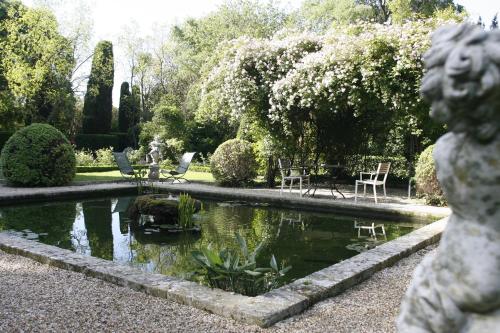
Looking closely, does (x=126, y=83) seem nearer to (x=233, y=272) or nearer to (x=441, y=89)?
(x=233, y=272)

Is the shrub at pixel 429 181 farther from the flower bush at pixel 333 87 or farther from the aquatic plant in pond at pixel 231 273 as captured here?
the aquatic plant in pond at pixel 231 273

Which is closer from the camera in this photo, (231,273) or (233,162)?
(231,273)

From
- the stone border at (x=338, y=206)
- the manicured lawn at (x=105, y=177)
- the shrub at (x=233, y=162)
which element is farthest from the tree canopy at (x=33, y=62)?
the stone border at (x=338, y=206)

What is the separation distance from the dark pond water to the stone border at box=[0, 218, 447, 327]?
70 centimetres

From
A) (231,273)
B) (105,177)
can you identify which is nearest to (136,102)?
(105,177)

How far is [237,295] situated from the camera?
3178mm

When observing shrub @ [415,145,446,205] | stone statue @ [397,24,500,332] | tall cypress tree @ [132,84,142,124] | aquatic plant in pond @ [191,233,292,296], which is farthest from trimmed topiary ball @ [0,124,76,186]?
tall cypress tree @ [132,84,142,124]

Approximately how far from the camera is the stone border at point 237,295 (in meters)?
2.89

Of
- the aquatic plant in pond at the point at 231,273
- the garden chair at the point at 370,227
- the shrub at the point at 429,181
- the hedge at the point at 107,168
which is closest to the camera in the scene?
the aquatic plant in pond at the point at 231,273

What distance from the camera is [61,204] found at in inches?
348

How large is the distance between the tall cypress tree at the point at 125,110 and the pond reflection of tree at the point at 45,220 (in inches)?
650

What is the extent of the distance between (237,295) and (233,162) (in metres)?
8.11

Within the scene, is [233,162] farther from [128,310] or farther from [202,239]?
[128,310]

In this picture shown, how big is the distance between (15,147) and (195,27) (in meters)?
17.8
